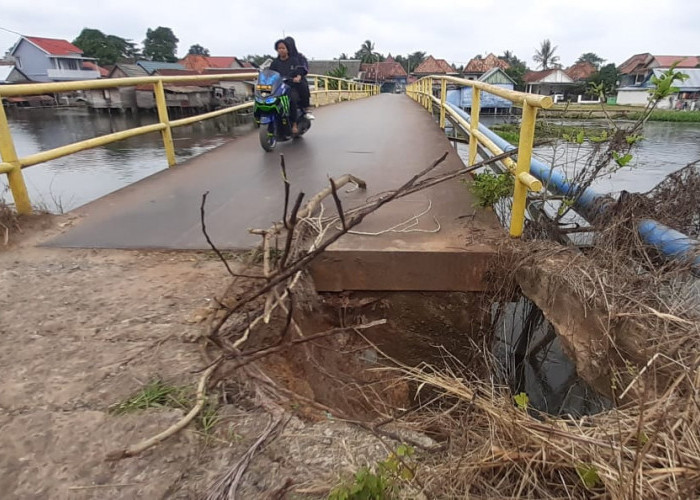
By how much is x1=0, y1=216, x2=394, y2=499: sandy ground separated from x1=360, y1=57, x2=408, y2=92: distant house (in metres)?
74.2

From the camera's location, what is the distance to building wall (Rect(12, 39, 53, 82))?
5094 centimetres

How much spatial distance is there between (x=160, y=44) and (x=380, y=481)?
4441 inches

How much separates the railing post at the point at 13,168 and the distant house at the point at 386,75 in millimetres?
72934

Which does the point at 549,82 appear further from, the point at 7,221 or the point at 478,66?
the point at 7,221

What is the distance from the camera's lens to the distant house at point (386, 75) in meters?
72.2

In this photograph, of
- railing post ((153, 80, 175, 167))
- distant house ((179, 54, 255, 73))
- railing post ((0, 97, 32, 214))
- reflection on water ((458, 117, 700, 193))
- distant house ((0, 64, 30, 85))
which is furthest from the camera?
distant house ((179, 54, 255, 73))

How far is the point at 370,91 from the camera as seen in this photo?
99.0 ft

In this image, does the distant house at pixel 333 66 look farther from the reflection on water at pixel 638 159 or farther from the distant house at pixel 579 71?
the reflection on water at pixel 638 159

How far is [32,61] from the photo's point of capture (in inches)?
2058

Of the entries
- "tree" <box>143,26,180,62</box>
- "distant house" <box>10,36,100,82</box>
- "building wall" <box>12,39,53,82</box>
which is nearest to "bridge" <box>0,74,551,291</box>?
"distant house" <box>10,36,100,82</box>

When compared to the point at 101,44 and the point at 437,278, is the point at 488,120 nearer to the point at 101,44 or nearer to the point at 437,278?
the point at 437,278

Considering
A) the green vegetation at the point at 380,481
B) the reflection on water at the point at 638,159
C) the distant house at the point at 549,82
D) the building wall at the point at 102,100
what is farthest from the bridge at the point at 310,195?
the distant house at the point at 549,82

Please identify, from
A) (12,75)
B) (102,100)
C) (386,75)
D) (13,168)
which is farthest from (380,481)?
(386,75)

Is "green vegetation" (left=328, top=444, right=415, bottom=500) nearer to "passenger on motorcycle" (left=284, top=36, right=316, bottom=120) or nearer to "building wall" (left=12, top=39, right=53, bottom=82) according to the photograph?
"passenger on motorcycle" (left=284, top=36, right=316, bottom=120)
